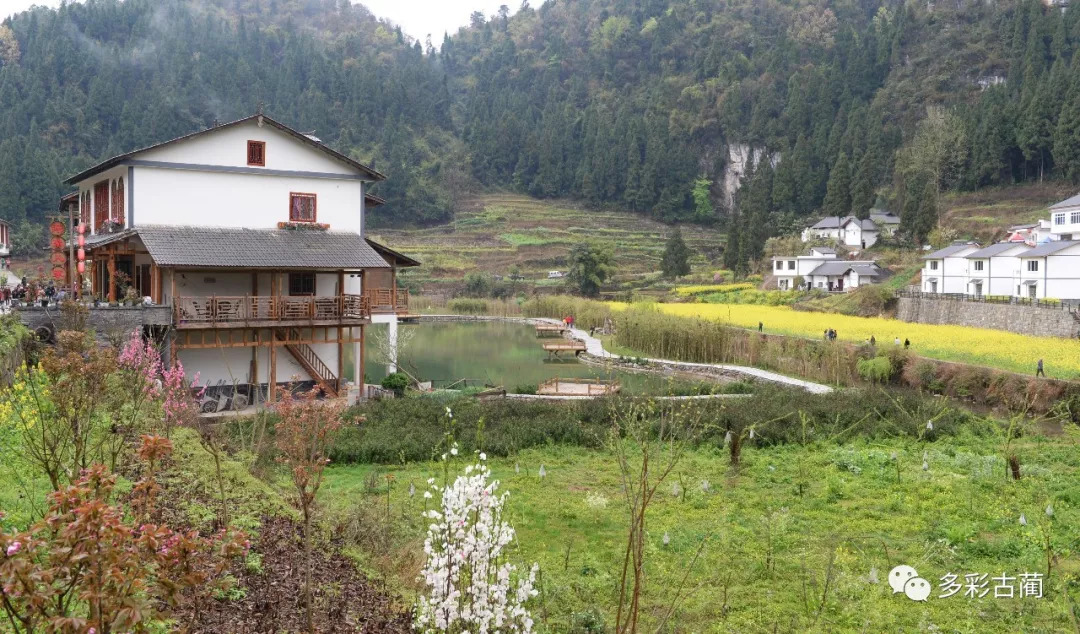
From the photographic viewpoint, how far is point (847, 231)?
2749 inches

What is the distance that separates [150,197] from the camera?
65.3 ft

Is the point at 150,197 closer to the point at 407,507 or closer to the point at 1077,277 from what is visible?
the point at 407,507

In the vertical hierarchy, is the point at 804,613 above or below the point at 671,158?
below

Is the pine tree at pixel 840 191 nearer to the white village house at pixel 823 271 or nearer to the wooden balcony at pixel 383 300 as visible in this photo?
the white village house at pixel 823 271

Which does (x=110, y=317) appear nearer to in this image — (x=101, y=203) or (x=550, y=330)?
(x=101, y=203)

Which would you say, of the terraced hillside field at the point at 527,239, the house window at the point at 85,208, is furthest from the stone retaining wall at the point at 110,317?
the terraced hillside field at the point at 527,239

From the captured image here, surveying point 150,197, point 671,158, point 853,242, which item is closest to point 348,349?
point 150,197

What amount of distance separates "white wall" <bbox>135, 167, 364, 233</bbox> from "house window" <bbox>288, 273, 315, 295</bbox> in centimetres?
136

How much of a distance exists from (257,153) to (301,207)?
1680 millimetres

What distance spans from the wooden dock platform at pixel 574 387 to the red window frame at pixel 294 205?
25.2ft

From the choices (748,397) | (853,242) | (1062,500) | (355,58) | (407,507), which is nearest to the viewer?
(407,507)

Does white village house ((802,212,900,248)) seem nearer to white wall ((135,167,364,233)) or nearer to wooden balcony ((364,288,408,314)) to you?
wooden balcony ((364,288,408,314))

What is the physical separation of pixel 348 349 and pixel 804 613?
24647 millimetres

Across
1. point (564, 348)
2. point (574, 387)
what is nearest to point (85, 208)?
point (574, 387)
